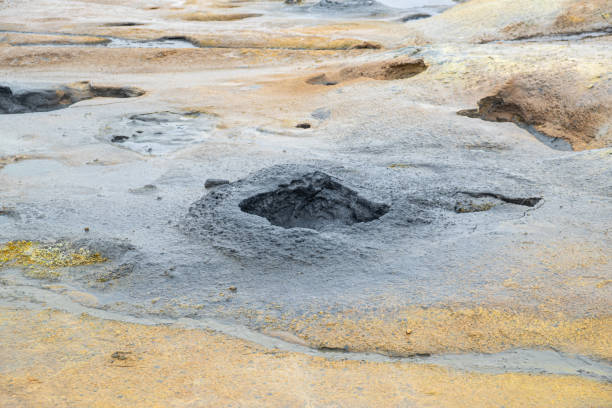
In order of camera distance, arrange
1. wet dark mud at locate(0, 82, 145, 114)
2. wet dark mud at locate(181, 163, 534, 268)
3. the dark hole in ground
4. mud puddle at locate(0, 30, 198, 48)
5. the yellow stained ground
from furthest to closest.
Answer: mud puddle at locate(0, 30, 198, 48), wet dark mud at locate(0, 82, 145, 114), the dark hole in ground, wet dark mud at locate(181, 163, 534, 268), the yellow stained ground

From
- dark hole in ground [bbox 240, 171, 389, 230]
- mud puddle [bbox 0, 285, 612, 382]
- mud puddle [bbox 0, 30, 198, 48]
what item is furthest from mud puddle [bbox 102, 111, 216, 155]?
mud puddle [bbox 0, 30, 198, 48]

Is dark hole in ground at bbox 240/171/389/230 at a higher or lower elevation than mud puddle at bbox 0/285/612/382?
higher

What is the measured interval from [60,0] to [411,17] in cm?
1281

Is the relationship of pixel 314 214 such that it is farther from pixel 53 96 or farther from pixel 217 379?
pixel 53 96

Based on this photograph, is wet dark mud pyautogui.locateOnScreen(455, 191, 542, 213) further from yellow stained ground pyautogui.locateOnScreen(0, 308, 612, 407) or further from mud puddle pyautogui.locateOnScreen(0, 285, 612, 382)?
yellow stained ground pyautogui.locateOnScreen(0, 308, 612, 407)

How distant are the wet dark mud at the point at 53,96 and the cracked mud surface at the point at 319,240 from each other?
6cm

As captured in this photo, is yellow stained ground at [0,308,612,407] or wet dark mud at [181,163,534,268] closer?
yellow stained ground at [0,308,612,407]

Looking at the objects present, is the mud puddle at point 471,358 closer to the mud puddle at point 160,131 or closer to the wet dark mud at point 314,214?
the wet dark mud at point 314,214

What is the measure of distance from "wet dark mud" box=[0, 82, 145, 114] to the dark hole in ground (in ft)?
18.3

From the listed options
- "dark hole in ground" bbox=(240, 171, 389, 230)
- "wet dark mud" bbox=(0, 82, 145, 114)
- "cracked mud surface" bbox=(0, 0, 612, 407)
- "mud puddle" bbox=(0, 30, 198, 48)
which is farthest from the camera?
"mud puddle" bbox=(0, 30, 198, 48)

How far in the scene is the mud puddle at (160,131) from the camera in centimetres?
642

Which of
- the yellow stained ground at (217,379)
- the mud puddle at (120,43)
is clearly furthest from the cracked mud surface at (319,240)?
the mud puddle at (120,43)

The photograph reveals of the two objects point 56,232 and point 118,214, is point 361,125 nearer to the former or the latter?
point 118,214

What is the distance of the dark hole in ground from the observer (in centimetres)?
436
